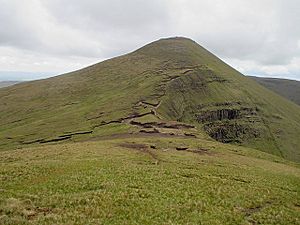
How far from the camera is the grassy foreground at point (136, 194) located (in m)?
27.6

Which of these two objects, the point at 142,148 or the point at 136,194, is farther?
the point at 142,148

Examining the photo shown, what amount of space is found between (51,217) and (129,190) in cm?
973

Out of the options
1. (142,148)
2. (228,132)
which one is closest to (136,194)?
(142,148)

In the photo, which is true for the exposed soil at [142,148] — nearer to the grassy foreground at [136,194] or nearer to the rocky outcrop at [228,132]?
the grassy foreground at [136,194]

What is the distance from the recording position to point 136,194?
33.1 meters

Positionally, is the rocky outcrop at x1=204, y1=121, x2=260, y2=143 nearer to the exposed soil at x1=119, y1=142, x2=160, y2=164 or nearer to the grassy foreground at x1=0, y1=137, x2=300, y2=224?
Result: the exposed soil at x1=119, y1=142, x2=160, y2=164

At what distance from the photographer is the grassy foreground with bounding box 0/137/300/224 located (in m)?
27.6

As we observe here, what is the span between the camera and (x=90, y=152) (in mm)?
58938

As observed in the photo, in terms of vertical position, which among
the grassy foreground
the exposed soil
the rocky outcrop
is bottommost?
the rocky outcrop

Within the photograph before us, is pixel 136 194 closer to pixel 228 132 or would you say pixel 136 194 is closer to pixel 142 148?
pixel 142 148

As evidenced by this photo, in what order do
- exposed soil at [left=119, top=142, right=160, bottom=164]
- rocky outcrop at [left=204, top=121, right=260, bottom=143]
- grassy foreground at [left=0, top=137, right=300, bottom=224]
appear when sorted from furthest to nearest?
rocky outcrop at [left=204, top=121, right=260, bottom=143] < exposed soil at [left=119, top=142, right=160, bottom=164] < grassy foreground at [left=0, top=137, right=300, bottom=224]

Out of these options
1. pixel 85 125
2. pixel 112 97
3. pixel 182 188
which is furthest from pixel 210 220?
pixel 112 97

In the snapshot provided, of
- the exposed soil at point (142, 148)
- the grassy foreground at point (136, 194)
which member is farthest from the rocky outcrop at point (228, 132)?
the grassy foreground at point (136, 194)

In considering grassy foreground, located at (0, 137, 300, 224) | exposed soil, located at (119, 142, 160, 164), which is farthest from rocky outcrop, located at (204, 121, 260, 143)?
grassy foreground, located at (0, 137, 300, 224)
